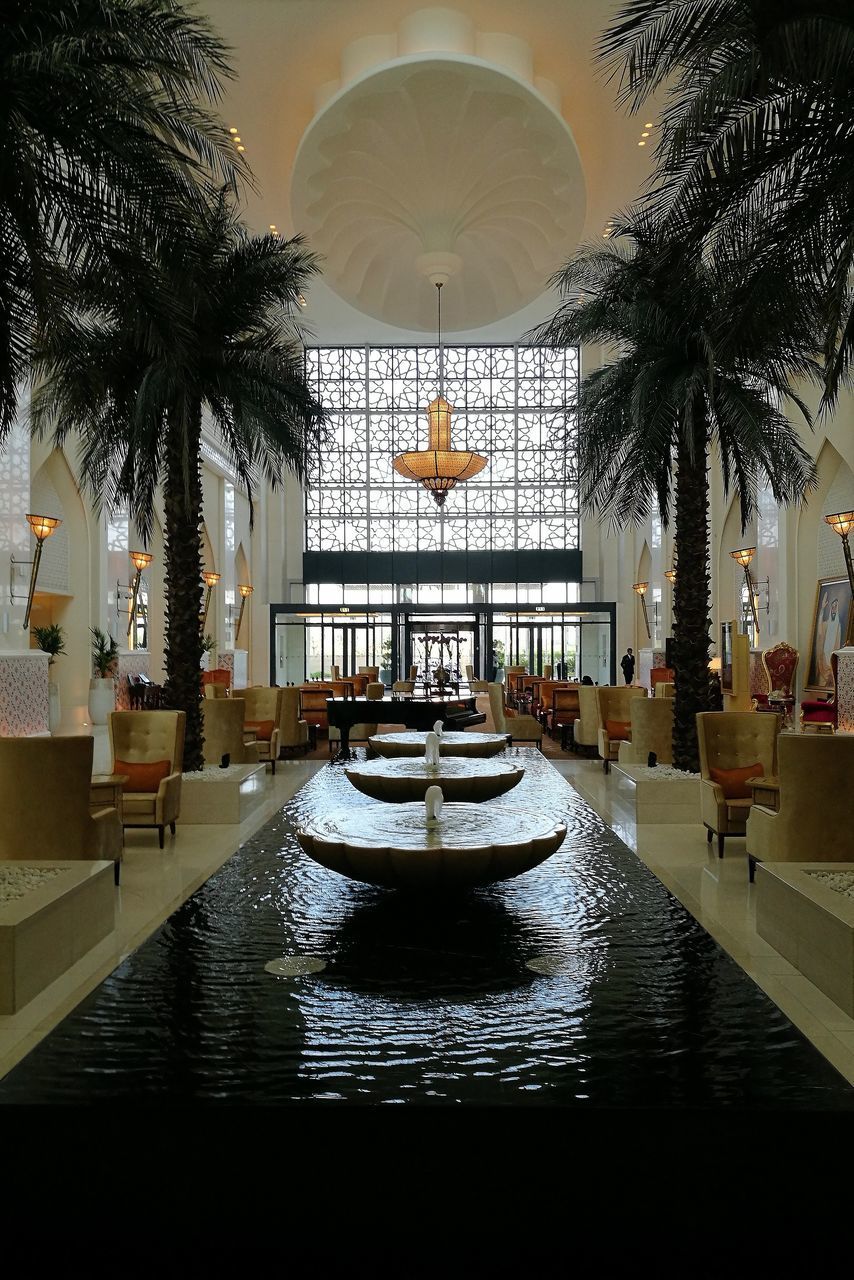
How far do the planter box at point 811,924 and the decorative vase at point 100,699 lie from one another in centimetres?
1538

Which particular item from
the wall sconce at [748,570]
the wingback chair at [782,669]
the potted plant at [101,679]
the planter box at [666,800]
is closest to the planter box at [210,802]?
the planter box at [666,800]

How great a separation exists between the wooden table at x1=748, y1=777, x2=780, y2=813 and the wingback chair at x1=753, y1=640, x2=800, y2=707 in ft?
34.7

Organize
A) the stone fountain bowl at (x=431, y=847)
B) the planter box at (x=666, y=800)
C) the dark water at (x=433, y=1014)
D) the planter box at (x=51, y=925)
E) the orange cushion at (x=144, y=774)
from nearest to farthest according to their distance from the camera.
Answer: the dark water at (x=433, y=1014)
the planter box at (x=51, y=925)
the stone fountain bowl at (x=431, y=847)
the orange cushion at (x=144, y=774)
the planter box at (x=666, y=800)

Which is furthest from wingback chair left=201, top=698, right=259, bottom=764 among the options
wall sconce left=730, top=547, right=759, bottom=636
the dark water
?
wall sconce left=730, top=547, right=759, bottom=636

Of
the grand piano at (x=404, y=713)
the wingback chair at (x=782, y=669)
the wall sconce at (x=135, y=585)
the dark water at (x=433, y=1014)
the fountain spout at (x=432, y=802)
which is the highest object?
the wall sconce at (x=135, y=585)

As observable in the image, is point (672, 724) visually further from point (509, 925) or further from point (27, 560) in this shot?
point (27, 560)

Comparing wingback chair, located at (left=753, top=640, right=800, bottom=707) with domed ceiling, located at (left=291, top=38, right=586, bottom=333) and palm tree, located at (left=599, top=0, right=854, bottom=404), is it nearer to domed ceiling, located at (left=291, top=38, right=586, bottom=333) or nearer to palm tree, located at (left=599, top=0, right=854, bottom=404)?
domed ceiling, located at (left=291, top=38, right=586, bottom=333)

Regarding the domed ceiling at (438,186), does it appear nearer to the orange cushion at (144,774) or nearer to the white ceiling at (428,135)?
the white ceiling at (428,135)

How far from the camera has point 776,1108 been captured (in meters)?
2.97

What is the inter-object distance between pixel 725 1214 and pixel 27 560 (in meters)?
14.7

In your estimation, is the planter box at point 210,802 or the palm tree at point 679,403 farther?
the palm tree at point 679,403

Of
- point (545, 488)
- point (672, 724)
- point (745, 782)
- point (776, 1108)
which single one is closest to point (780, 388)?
point (672, 724)

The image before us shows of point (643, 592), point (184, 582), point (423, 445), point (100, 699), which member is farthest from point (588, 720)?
point (423, 445)

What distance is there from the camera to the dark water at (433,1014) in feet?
10.2
